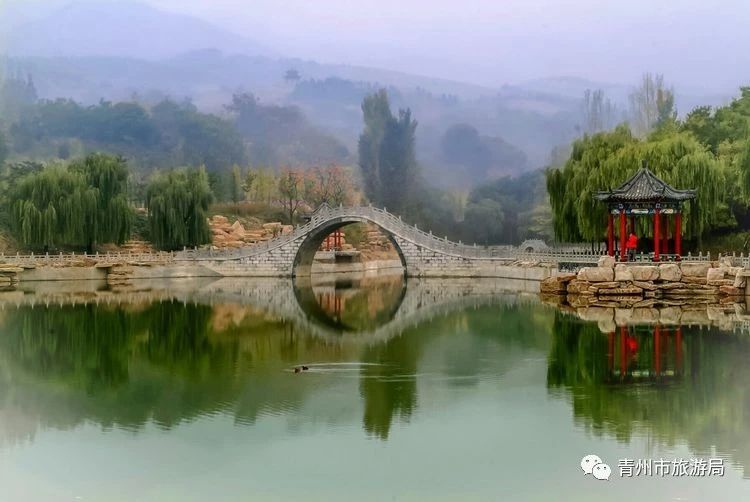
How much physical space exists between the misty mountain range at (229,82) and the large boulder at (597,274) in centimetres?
5409

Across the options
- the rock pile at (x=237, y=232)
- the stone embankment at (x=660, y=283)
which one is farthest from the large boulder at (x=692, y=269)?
the rock pile at (x=237, y=232)

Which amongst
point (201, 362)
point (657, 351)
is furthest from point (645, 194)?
point (201, 362)

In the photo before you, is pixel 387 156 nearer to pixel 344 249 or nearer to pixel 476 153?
pixel 476 153

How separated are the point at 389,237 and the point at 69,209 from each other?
42.9 ft

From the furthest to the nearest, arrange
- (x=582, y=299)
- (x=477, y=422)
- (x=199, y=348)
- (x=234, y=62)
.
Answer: (x=234, y=62) < (x=582, y=299) < (x=199, y=348) < (x=477, y=422)

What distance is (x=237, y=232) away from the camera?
171ft

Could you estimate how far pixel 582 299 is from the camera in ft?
85.5

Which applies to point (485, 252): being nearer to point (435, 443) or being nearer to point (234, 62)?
point (435, 443)

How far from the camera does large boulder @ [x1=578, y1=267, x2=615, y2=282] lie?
25.9 metres

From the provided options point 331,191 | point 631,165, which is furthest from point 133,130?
point 631,165

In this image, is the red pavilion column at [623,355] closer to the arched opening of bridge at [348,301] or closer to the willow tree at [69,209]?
the arched opening of bridge at [348,301]

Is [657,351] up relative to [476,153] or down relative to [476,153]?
down

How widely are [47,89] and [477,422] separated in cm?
11641

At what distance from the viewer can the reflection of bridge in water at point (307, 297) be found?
2259 cm
